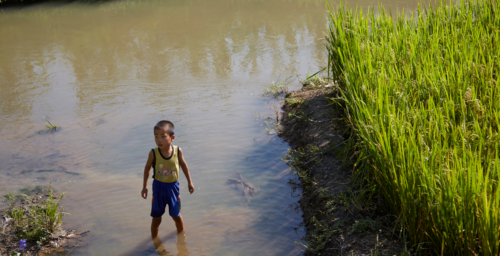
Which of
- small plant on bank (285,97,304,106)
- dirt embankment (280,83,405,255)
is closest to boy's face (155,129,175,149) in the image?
dirt embankment (280,83,405,255)

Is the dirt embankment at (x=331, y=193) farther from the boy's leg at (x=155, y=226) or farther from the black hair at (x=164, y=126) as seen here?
the black hair at (x=164, y=126)

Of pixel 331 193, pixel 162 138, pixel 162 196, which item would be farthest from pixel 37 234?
pixel 331 193

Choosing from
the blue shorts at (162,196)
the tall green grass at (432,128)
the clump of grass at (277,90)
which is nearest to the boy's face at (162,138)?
the blue shorts at (162,196)

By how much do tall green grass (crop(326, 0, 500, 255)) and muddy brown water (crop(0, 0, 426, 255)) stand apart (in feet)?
3.06

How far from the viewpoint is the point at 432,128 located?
2846 mm

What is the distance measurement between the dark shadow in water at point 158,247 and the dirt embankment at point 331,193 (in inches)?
39.5

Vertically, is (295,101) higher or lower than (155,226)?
higher

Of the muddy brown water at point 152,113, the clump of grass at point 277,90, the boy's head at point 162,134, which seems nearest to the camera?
the boy's head at point 162,134

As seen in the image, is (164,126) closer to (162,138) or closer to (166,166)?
(162,138)

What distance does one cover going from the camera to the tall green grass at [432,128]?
2.15 m

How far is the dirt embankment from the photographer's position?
275 cm

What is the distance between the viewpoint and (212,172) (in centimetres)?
421

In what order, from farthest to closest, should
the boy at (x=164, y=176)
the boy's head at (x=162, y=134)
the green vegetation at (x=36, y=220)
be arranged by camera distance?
the green vegetation at (x=36, y=220) → the boy at (x=164, y=176) → the boy's head at (x=162, y=134)

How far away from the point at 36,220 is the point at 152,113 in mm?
2574
